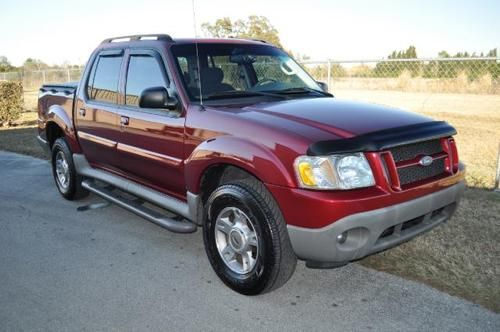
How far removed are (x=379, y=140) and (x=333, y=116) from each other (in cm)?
50

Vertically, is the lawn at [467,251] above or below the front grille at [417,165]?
below

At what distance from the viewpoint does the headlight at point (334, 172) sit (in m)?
2.97

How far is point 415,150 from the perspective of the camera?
329 cm

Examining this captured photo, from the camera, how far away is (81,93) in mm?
5449

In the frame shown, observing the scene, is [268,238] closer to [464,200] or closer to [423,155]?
[423,155]

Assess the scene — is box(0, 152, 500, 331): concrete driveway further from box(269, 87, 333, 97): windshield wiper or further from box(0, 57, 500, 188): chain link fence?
box(0, 57, 500, 188): chain link fence

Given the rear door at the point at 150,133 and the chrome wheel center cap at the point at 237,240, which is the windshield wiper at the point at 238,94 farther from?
the chrome wheel center cap at the point at 237,240

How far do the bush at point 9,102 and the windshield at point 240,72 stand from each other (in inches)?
442

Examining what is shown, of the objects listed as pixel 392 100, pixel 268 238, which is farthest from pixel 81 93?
pixel 392 100

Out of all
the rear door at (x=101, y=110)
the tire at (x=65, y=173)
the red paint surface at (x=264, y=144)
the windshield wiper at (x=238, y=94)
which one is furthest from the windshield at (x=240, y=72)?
the tire at (x=65, y=173)

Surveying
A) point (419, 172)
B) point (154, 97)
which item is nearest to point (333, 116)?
point (419, 172)

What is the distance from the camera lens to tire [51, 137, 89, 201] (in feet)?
19.0

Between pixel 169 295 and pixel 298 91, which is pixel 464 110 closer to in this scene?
pixel 298 91

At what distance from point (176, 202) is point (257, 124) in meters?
1.27
